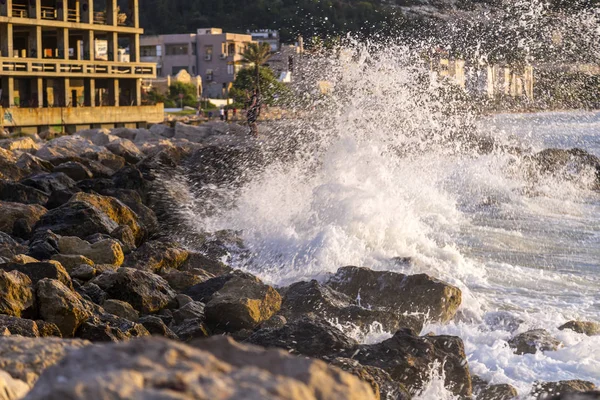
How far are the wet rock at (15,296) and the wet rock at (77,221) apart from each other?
168 inches

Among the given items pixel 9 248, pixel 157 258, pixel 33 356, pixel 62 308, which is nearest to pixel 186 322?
pixel 62 308

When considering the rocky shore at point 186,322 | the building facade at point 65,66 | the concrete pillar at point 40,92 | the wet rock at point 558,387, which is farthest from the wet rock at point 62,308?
the concrete pillar at point 40,92

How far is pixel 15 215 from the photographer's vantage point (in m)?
14.3

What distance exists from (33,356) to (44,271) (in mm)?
5896

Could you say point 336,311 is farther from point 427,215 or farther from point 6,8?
point 6,8

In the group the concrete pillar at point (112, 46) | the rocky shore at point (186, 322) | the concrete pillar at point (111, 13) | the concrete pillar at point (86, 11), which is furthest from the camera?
the concrete pillar at point (111, 13)

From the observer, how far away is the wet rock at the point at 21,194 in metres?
16.7

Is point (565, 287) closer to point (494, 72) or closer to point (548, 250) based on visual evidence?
point (548, 250)

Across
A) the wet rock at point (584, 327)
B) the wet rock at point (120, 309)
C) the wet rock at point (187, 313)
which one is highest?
the wet rock at point (120, 309)

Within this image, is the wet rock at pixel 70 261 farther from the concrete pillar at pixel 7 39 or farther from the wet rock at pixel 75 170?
the concrete pillar at pixel 7 39

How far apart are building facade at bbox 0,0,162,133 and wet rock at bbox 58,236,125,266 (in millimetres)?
25778

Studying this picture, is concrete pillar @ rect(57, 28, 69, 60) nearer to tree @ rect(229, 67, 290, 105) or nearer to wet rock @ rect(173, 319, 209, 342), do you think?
tree @ rect(229, 67, 290, 105)


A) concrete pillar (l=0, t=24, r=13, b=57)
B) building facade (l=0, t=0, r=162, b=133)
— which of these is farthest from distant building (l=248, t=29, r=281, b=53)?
concrete pillar (l=0, t=24, r=13, b=57)

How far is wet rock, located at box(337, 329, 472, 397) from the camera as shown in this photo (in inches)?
276
